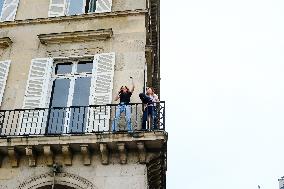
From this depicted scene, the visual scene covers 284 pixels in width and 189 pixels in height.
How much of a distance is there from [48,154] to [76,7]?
6.12m

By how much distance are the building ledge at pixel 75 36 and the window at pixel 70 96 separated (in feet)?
2.46

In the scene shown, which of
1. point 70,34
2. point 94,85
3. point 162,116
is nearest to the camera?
point 162,116

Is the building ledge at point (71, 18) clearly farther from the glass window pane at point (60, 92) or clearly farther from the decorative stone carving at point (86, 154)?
the decorative stone carving at point (86, 154)

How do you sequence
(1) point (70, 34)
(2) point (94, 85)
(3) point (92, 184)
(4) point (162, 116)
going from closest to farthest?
(3) point (92, 184), (4) point (162, 116), (2) point (94, 85), (1) point (70, 34)

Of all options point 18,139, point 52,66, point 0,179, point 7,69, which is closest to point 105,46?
point 52,66

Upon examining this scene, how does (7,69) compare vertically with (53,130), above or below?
above

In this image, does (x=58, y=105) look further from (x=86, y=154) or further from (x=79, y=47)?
(x=86, y=154)

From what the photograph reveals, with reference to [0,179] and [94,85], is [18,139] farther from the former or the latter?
[94,85]

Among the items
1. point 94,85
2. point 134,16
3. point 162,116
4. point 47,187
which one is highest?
point 134,16

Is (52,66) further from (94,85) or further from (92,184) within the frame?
(92,184)

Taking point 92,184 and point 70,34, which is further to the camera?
point 70,34

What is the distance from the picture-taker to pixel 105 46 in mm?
15852

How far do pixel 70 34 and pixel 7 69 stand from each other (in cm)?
229

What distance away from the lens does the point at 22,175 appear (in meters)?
13.5
